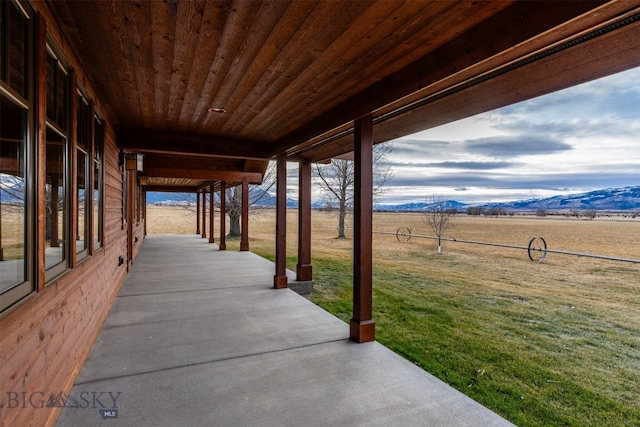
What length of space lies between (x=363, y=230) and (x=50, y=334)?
2640 mm

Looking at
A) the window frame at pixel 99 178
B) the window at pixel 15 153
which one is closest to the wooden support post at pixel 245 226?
the window frame at pixel 99 178

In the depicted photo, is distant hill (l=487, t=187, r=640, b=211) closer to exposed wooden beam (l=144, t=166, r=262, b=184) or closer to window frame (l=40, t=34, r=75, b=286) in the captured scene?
exposed wooden beam (l=144, t=166, r=262, b=184)

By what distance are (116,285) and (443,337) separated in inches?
192

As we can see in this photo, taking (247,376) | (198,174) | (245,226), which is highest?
(198,174)

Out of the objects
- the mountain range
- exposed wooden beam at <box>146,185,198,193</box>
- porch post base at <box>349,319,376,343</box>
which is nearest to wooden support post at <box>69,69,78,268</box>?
porch post base at <box>349,319,376,343</box>

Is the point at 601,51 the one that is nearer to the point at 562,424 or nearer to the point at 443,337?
the point at 562,424

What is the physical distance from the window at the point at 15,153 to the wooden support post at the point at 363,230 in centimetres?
261

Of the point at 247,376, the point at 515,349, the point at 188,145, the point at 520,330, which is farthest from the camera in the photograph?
the point at 188,145

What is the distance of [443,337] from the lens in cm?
→ 424

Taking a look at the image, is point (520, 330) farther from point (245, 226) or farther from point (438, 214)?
point (438, 214)

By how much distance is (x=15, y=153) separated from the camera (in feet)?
4.97

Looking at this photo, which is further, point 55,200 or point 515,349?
point 515,349

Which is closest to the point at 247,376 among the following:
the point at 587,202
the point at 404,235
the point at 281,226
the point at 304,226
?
the point at 281,226

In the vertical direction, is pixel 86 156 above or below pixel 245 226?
above
